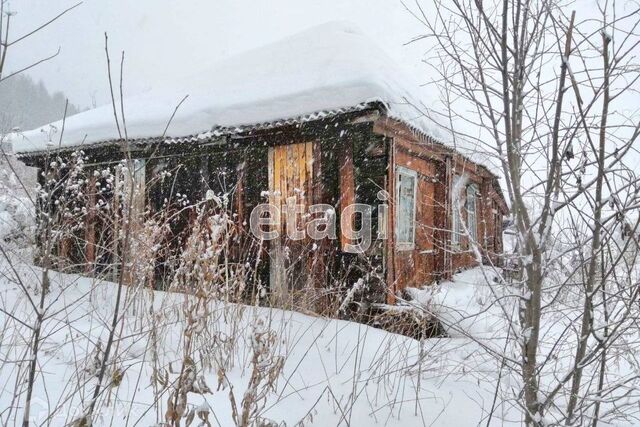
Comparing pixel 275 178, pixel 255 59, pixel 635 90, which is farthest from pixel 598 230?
pixel 255 59

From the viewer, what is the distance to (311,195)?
543 centimetres

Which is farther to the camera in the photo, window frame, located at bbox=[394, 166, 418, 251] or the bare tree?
window frame, located at bbox=[394, 166, 418, 251]

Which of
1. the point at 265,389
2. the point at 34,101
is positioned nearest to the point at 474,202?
the point at 265,389

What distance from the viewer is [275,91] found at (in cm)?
541

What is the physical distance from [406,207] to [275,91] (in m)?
2.57

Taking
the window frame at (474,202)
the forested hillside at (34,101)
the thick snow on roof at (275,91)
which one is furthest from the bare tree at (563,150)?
the forested hillside at (34,101)

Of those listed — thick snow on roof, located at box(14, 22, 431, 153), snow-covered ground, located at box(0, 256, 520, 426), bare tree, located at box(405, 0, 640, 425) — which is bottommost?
snow-covered ground, located at box(0, 256, 520, 426)

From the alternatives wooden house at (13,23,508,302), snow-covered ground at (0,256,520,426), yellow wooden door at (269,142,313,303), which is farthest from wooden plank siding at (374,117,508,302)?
snow-covered ground at (0,256,520,426)

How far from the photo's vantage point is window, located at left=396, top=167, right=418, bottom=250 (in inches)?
235

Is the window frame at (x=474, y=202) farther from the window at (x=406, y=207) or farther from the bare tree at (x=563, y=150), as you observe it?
the bare tree at (x=563, y=150)

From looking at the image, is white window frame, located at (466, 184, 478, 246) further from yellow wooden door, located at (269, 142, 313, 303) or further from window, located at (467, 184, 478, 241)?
yellow wooden door, located at (269, 142, 313, 303)

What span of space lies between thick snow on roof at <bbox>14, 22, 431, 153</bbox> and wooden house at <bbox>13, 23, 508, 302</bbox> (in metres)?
0.02

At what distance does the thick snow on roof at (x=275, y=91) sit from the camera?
4.68m

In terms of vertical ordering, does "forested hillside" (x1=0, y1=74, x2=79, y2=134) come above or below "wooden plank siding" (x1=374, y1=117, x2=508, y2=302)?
above
